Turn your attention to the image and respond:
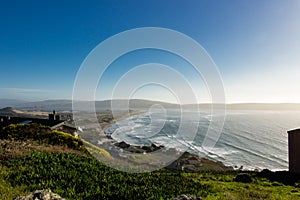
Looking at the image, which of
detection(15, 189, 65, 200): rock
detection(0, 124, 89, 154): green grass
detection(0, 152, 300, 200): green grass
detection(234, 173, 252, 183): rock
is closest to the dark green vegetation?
detection(0, 152, 300, 200): green grass

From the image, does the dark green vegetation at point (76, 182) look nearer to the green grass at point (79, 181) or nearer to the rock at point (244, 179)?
the green grass at point (79, 181)

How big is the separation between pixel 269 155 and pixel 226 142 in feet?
44.5

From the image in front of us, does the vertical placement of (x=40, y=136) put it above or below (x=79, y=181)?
above

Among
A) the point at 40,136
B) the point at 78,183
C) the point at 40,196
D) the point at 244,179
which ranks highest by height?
the point at 40,196

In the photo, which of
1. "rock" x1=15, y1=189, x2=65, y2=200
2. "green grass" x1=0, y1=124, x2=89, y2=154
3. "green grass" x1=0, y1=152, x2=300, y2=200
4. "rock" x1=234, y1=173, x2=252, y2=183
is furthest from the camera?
"green grass" x1=0, y1=124, x2=89, y2=154

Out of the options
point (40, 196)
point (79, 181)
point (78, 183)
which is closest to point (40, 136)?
point (79, 181)

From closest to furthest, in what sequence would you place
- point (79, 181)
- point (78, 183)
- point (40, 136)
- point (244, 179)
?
point (78, 183)
point (79, 181)
point (244, 179)
point (40, 136)

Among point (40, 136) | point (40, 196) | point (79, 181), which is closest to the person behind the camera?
point (40, 196)

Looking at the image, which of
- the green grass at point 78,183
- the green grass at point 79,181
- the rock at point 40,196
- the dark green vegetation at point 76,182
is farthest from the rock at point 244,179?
the rock at point 40,196

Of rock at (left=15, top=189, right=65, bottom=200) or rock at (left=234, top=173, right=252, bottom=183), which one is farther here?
rock at (left=234, top=173, right=252, bottom=183)

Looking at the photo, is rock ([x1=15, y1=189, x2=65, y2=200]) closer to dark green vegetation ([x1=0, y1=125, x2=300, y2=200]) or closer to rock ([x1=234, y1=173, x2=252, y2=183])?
dark green vegetation ([x1=0, y1=125, x2=300, y2=200])

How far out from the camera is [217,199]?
8984mm

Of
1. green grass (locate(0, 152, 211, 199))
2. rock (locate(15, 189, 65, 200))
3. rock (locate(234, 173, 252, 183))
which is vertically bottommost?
rock (locate(234, 173, 252, 183))

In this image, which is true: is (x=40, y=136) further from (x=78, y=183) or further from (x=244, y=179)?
(x=244, y=179)
